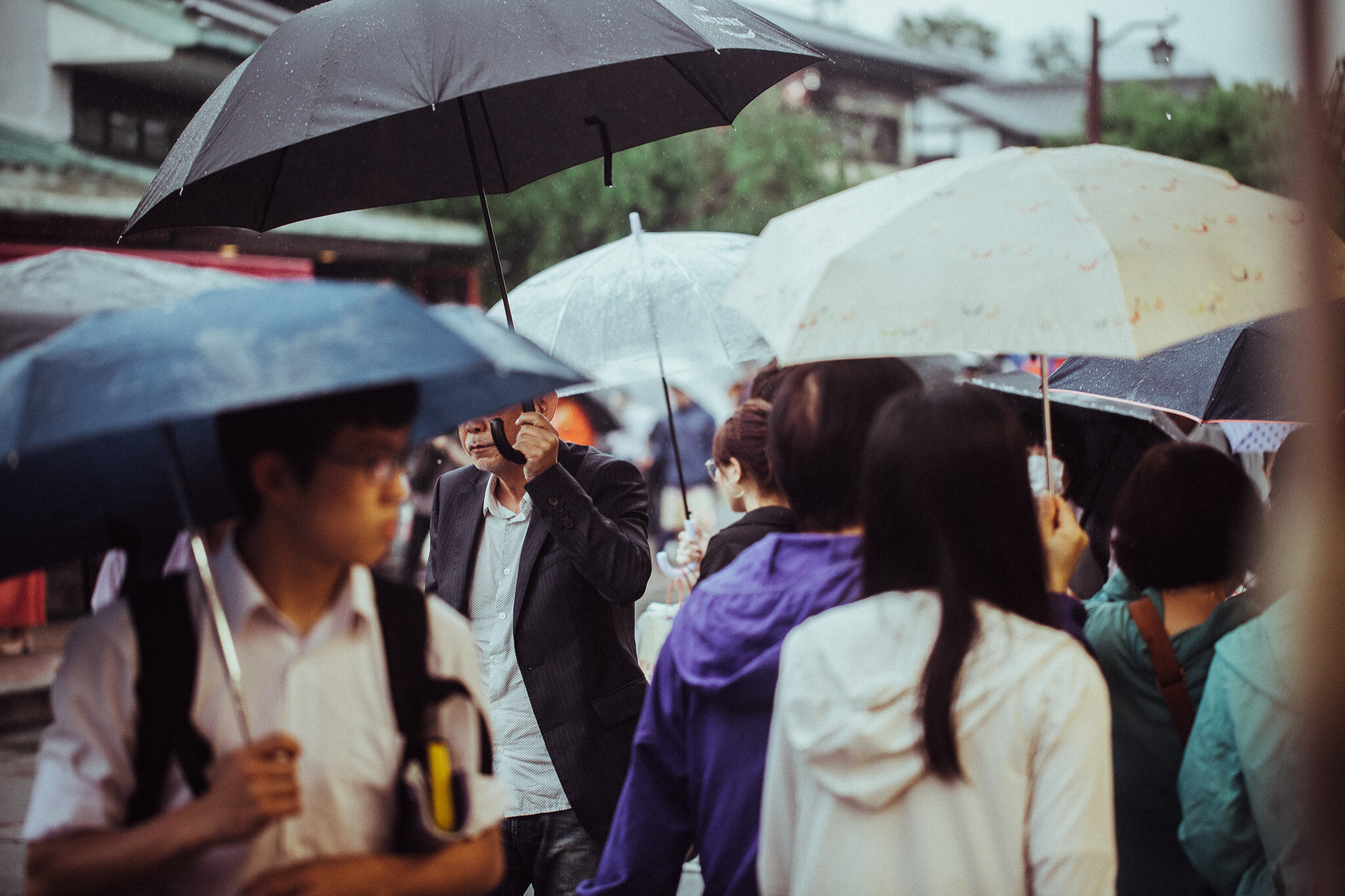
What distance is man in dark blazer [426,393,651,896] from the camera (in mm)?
2828

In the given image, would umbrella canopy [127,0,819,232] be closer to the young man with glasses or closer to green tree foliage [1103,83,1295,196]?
the young man with glasses

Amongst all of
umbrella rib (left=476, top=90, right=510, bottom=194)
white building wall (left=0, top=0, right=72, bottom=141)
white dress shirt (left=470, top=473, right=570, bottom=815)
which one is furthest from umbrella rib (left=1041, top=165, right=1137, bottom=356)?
white building wall (left=0, top=0, right=72, bottom=141)

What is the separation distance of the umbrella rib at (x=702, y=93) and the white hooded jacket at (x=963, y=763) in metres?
2.20

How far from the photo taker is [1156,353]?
3584 mm

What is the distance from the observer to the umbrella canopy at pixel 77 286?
194 cm

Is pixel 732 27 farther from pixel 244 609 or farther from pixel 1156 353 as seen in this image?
pixel 244 609

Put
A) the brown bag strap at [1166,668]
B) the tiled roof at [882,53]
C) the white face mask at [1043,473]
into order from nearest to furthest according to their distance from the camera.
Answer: the brown bag strap at [1166,668] < the white face mask at [1043,473] < the tiled roof at [882,53]

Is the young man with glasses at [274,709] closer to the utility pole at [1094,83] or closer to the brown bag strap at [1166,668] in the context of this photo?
the brown bag strap at [1166,668]

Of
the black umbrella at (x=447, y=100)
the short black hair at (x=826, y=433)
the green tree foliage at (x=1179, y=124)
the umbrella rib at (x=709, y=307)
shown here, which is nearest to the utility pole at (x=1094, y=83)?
the green tree foliage at (x=1179, y=124)

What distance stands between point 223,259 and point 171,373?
398 inches

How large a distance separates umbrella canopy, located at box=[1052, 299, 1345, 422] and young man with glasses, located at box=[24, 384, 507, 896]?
2.44 m

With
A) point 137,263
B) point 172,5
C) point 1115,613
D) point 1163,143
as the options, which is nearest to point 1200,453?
point 1115,613

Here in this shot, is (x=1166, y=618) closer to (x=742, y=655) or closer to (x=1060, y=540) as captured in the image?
(x=1060, y=540)

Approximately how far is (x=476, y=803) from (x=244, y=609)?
41 cm
